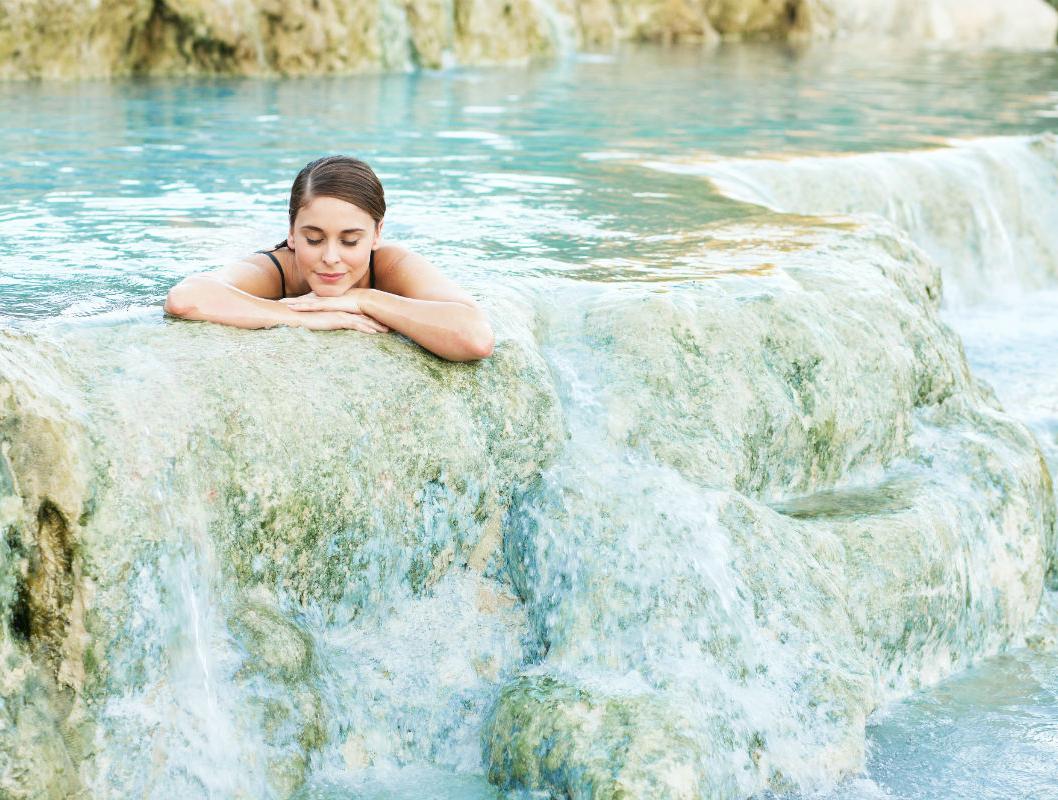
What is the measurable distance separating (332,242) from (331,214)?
11 cm

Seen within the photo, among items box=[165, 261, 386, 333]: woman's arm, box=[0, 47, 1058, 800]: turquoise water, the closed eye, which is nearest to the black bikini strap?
box=[165, 261, 386, 333]: woman's arm

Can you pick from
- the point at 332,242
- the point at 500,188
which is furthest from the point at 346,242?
the point at 500,188

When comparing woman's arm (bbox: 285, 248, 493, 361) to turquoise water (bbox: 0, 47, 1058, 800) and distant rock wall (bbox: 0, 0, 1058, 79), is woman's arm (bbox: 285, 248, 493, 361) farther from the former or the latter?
distant rock wall (bbox: 0, 0, 1058, 79)

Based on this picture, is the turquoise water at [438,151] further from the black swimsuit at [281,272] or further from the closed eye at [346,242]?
the closed eye at [346,242]

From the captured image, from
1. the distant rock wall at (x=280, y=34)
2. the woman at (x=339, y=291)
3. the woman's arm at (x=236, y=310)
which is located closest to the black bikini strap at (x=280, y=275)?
the woman at (x=339, y=291)

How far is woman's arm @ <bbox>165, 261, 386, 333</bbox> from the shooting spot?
4504 mm

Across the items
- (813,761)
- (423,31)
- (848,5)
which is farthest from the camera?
(848,5)

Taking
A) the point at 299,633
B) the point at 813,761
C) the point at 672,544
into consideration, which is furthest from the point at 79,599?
the point at 813,761

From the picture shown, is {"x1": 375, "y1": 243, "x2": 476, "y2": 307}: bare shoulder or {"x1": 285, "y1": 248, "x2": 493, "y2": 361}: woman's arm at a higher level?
{"x1": 375, "y1": 243, "x2": 476, "y2": 307}: bare shoulder

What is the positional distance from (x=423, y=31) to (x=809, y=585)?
49.3 feet

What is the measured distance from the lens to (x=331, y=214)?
14.6ft

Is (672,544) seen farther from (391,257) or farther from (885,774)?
(391,257)

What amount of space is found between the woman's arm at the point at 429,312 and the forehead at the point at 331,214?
0.26m

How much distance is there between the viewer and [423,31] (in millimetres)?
18281
